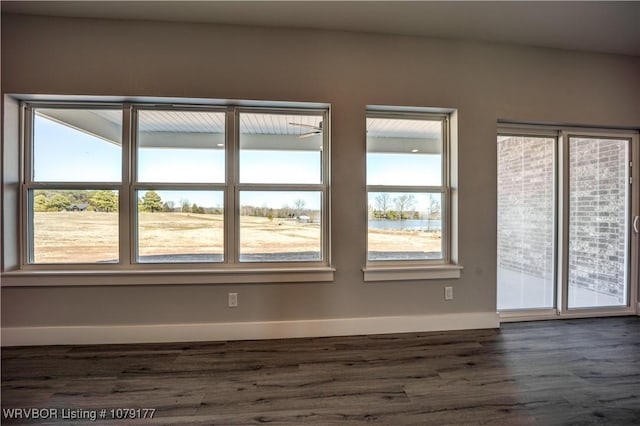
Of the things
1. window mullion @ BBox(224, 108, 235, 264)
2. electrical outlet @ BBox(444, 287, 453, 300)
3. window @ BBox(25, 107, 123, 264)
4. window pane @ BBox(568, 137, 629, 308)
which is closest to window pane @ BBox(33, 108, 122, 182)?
window @ BBox(25, 107, 123, 264)

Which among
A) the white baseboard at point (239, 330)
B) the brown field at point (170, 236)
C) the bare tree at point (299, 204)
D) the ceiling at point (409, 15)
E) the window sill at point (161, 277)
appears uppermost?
the ceiling at point (409, 15)

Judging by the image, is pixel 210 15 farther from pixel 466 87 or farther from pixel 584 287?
pixel 584 287

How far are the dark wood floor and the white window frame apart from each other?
563mm

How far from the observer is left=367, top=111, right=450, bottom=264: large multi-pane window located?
8.78 ft

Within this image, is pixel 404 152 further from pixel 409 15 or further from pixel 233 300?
pixel 233 300

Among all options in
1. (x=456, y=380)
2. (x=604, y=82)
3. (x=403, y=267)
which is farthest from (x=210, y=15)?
(x=604, y=82)

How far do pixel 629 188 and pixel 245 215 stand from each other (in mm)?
4114

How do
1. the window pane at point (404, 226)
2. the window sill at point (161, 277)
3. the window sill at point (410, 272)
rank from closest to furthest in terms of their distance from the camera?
the window sill at point (161, 277)
the window sill at point (410, 272)
the window pane at point (404, 226)

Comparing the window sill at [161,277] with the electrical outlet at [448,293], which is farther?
the electrical outlet at [448,293]

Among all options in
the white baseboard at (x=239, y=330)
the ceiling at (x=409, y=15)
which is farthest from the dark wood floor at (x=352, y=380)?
the ceiling at (x=409, y=15)

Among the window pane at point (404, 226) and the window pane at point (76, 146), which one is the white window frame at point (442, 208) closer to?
the window pane at point (404, 226)

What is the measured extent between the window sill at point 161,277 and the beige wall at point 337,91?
0.07 metres

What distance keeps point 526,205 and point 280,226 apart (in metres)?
2.59

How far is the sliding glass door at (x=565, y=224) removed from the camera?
2.85 meters
